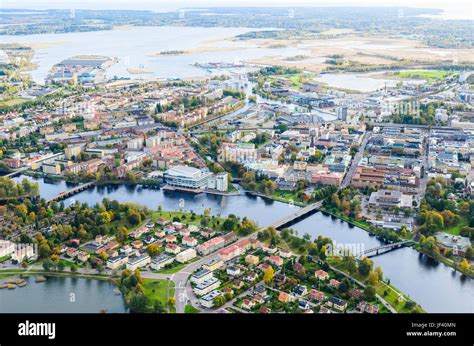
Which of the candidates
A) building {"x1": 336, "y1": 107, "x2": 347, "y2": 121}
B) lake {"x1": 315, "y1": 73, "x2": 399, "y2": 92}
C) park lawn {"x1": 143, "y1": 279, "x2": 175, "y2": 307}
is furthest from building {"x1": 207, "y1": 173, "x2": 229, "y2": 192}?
lake {"x1": 315, "y1": 73, "x2": 399, "y2": 92}

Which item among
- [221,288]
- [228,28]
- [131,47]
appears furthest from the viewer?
[228,28]

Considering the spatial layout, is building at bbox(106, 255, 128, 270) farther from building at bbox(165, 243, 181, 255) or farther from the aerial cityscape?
building at bbox(165, 243, 181, 255)

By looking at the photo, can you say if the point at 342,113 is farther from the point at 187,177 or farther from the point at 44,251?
the point at 44,251

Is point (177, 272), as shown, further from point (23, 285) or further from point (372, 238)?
point (372, 238)

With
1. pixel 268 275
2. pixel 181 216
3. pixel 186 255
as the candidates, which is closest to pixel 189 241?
pixel 186 255

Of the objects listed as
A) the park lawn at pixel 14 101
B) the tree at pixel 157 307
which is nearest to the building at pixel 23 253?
the tree at pixel 157 307
